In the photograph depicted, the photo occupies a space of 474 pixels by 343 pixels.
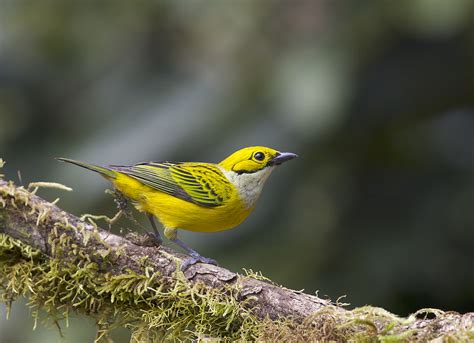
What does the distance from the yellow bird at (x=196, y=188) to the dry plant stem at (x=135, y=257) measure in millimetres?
894

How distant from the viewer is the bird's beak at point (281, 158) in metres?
4.96

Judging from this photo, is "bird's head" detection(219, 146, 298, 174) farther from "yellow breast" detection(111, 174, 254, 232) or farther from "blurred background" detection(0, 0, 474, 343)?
"blurred background" detection(0, 0, 474, 343)

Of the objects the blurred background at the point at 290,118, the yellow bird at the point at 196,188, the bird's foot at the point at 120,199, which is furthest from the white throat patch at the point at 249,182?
the bird's foot at the point at 120,199

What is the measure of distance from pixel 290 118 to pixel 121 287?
221 cm

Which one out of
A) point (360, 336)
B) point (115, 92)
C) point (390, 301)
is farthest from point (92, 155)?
point (360, 336)

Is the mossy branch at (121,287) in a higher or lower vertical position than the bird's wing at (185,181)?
lower

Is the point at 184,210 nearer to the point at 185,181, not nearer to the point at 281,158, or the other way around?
the point at 185,181

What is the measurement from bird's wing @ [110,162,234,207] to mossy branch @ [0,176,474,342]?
1069mm

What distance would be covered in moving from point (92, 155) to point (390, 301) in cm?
241

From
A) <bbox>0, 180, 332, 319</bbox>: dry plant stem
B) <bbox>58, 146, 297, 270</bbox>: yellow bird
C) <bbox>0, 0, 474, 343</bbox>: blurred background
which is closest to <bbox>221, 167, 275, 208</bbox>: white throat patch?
<bbox>58, 146, 297, 270</bbox>: yellow bird

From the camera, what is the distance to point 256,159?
5.01m

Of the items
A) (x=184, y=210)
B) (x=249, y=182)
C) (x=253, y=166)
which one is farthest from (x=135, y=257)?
(x=253, y=166)

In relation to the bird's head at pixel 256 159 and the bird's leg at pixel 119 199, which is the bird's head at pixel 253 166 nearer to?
the bird's head at pixel 256 159

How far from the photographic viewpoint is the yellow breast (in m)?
4.76
